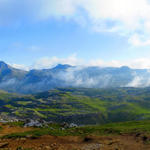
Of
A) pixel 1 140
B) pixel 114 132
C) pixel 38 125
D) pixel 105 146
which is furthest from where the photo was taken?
pixel 38 125

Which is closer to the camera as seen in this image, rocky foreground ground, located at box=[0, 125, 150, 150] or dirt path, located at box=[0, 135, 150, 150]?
dirt path, located at box=[0, 135, 150, 150]

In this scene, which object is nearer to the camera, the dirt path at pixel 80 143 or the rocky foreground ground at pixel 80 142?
the dirt path at pixel 80 143

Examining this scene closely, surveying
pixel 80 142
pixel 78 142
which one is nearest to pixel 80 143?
pixel 80 142

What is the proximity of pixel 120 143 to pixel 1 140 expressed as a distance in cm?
3437

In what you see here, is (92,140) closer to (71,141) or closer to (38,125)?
(71,141)

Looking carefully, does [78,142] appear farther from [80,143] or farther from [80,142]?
[80,143]

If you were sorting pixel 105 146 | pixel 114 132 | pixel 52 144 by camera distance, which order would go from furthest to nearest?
pixel 114 132
pixel 52 144
pixel 105 146

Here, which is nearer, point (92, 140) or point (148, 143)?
point (148, 143)

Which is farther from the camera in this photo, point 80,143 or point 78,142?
point 78,142

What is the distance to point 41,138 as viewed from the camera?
176ft

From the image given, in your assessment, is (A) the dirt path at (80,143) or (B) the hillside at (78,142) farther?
(B) the hillside at (78,142)

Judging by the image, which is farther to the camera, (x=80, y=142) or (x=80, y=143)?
(x=80, y=142)

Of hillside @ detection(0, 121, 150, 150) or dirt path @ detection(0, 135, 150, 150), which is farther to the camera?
hillside @ detection(0, 121, 150, 150)

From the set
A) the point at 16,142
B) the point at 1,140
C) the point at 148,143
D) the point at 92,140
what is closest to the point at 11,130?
the point at 1,140
